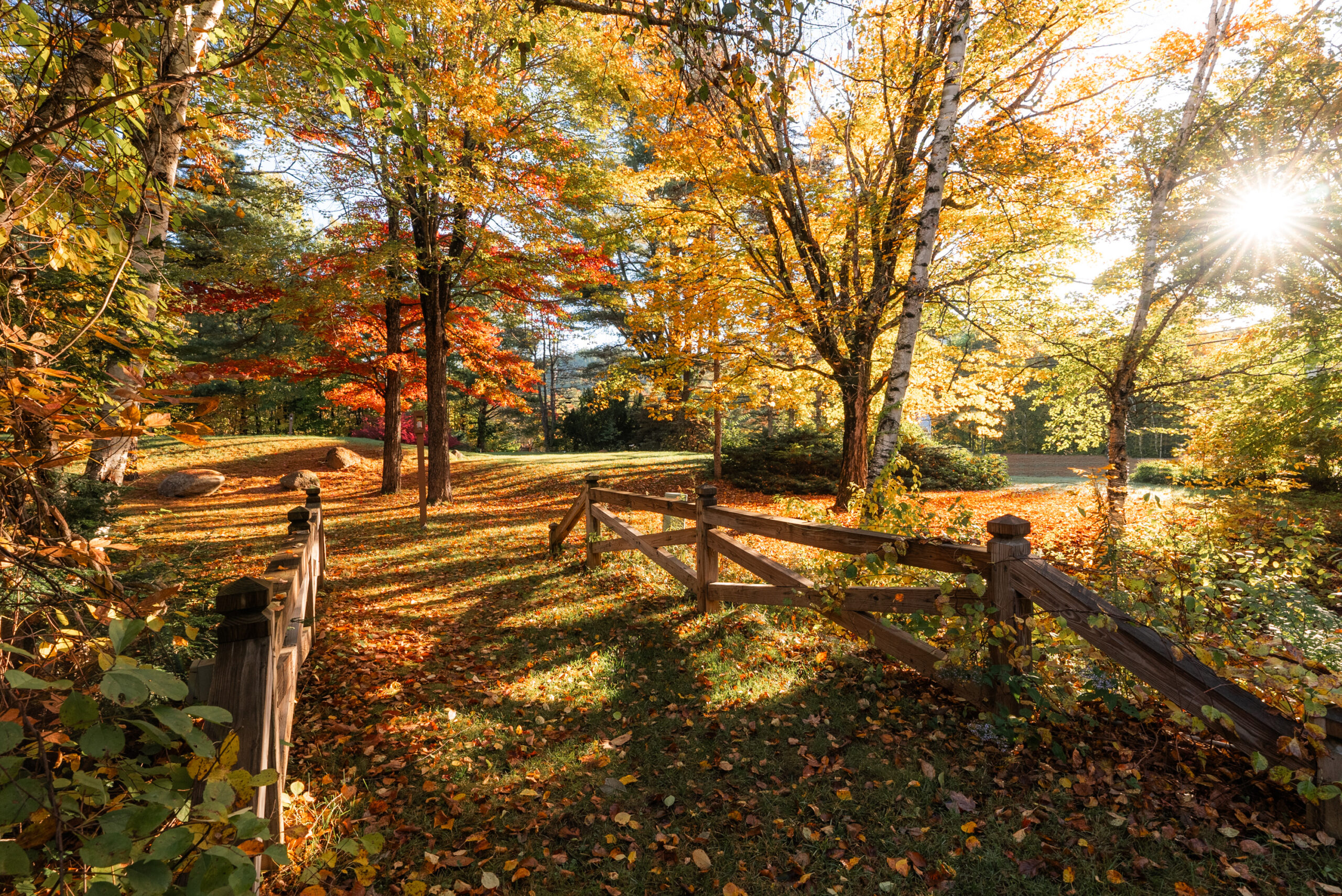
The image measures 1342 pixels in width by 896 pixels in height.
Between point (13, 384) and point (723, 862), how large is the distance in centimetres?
330

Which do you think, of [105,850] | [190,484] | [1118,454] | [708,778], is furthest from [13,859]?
[190,484]

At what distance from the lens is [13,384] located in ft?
5.10

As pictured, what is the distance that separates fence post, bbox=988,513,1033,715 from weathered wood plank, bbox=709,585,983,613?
14cm

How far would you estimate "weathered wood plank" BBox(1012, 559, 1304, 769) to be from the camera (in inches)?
101

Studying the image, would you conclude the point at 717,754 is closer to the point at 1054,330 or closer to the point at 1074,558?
the point at 1074,558

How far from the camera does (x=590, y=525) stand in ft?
25.8

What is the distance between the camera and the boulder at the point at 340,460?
1873 cm

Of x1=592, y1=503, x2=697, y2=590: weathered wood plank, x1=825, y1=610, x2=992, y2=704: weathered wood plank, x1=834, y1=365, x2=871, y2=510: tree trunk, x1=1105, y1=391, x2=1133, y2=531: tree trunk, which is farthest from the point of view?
x1=834, y1=365, x2=871, y2=510: tree trunk

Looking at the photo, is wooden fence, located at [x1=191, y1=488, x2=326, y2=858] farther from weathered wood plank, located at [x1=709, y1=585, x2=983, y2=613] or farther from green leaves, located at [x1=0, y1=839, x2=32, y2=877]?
weathered wood plank, located at [x1=709, y1=585, x2=983, y2=613]

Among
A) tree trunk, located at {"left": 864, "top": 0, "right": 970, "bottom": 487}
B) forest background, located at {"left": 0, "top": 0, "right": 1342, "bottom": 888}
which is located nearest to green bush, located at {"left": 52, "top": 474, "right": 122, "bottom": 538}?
forest background, located at {"left": 0, "top": 0, "right": 1342, "bottom": 888}

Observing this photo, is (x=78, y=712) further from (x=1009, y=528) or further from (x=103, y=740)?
(x=1009, y=528)

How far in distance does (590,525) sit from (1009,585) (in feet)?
18.4

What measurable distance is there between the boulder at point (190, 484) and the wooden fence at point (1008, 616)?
1603 cm

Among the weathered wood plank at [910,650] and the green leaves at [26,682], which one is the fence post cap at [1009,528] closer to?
the weathered wood plank at [910,650]
